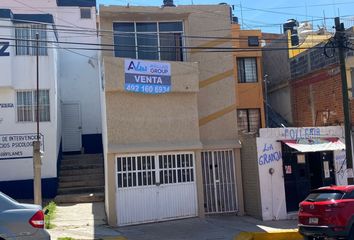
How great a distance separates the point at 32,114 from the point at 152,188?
7.02m

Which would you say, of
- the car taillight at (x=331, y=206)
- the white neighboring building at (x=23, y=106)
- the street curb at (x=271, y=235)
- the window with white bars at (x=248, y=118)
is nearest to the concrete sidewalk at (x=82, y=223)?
the white neighboring building at (x=23, y=106)

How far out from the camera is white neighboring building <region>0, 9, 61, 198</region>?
19234 mm

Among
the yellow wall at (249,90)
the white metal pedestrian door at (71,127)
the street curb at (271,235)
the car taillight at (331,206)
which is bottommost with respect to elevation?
the street curb at (271,235)

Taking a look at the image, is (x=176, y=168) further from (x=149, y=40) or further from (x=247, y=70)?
(x=247, y=70)

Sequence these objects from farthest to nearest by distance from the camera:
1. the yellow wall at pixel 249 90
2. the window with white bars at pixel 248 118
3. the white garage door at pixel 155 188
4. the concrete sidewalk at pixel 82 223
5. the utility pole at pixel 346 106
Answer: the yellow wall at pixel 249 90
the window with white bars at pixel 248 118
the utility pole at pixel 346 106
the white garage door at pixel 155 188
the concrete sidewalk at pixel 82 223

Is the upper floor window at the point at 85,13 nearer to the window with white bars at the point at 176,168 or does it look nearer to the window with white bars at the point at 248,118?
the window with white bars at the point at 248,118

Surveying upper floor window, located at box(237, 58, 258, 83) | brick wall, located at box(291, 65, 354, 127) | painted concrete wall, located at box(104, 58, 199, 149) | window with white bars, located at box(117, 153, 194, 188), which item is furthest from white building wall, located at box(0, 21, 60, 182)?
upper floor window, located at box(237, 58, 258, 83)

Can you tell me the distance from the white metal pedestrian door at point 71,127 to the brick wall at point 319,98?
1025cm

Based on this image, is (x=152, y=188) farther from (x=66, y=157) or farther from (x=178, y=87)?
(x=66, y=157)

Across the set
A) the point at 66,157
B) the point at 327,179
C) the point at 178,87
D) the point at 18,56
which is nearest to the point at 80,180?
the point at 66,157

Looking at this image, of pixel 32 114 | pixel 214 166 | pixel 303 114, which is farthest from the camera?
pixel 303 114

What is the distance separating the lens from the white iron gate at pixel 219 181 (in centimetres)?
1673

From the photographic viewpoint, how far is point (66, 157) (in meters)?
22.7

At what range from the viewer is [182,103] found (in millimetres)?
15984
